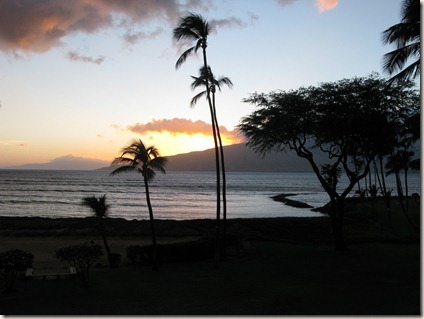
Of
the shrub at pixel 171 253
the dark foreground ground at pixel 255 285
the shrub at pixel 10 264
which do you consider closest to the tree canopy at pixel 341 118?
the dark foreground ground at pixel 255 285

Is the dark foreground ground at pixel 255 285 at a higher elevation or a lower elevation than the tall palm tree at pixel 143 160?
lower

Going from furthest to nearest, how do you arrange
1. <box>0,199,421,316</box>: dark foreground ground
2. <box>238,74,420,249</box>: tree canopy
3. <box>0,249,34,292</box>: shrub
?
<box>238,74,420,249</box>: tree canopy < <box>0,249,34,292</box>: shrub < <box>0,199,421,316</box>: dark foreground ground

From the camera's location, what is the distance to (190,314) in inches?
385

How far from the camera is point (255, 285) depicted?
48.7 ft

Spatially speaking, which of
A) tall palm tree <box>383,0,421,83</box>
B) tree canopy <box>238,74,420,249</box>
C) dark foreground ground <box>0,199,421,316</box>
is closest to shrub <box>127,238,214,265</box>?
dark foreground ground <box>0,199,421,316</box>

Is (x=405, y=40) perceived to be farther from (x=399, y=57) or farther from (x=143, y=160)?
(x=143, y=160)

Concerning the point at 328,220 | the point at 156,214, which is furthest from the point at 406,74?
the point at 156,214

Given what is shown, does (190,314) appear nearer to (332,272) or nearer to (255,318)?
(255,318)

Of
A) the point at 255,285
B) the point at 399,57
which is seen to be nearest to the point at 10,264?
the point at 255,285

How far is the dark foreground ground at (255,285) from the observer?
10758mm

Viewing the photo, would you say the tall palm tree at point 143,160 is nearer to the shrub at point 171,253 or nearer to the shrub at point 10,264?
the shrub at point 171,253

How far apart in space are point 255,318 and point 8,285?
10.9 meters

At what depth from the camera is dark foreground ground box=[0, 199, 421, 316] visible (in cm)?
1076

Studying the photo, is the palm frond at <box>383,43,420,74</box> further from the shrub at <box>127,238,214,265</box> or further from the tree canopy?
the shrub at <box>127,238,214,265</box>
